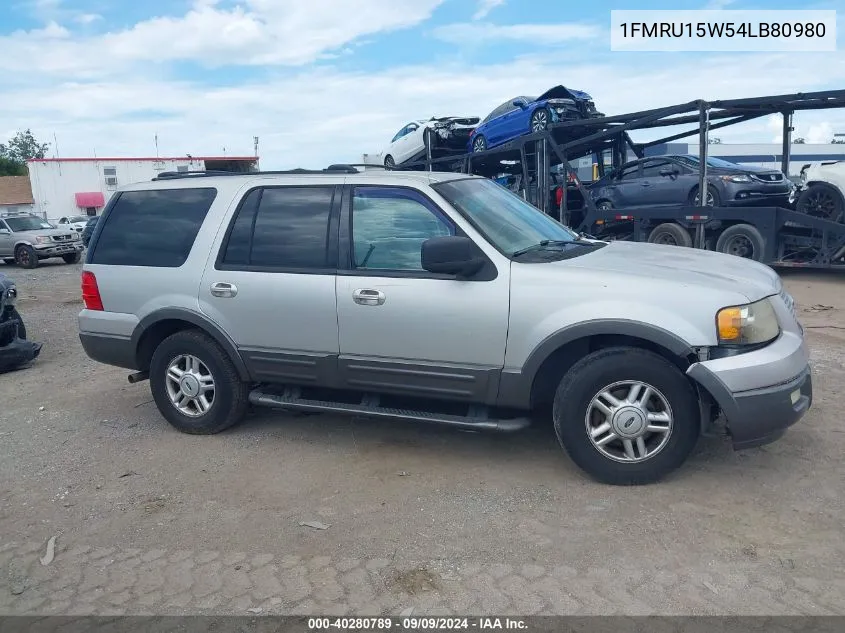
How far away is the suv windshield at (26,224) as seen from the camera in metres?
21.5


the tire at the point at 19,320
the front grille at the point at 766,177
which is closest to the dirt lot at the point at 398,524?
the tire at the point at 19,320

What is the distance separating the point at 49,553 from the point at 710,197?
12.0 meters

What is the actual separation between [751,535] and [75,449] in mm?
4377

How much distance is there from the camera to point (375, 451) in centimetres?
486

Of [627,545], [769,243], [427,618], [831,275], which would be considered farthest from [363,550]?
[831,275]

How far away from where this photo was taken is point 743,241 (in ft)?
40.8

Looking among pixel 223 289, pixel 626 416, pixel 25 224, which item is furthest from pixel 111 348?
pixel 25 224

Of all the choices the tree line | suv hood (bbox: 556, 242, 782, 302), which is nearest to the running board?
suv hood (bbox: 556, 242, 782, 302)

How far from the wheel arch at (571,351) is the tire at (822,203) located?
377 inches

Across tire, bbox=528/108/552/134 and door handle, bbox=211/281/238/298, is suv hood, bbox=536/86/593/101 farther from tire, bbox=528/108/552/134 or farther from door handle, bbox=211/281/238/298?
door handle, bbox=211/281/238/298

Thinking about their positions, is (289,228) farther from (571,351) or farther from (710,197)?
(710,197)

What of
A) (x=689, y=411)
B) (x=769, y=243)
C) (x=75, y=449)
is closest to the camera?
(x=689, y=411)

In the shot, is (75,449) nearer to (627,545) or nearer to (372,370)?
(372,370)

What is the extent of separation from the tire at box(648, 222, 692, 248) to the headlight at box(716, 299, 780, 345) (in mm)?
9329
